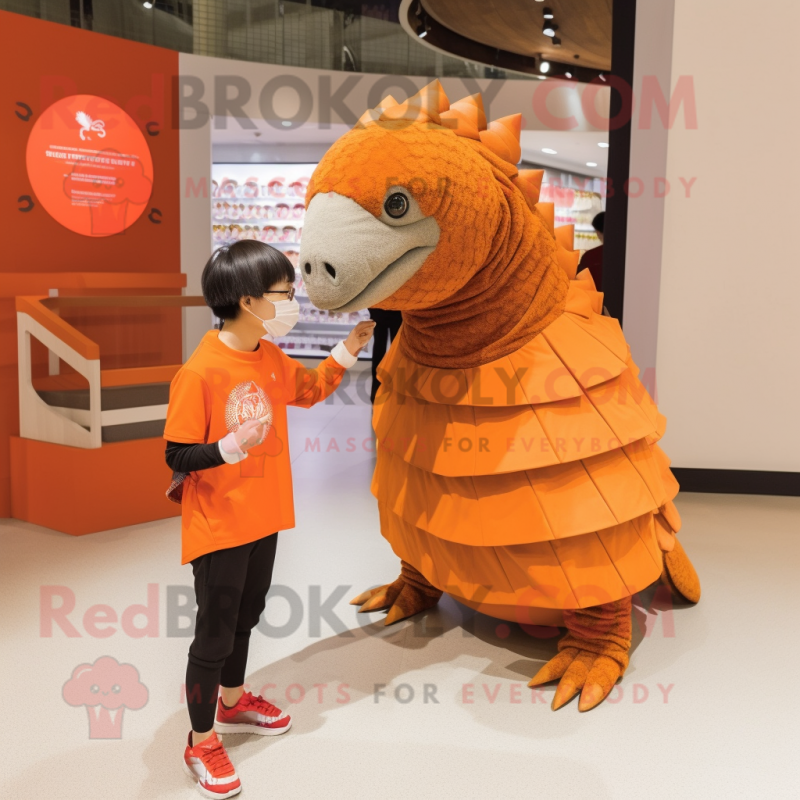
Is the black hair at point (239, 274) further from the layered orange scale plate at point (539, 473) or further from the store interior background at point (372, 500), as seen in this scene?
the store interior background at point (372, 500)

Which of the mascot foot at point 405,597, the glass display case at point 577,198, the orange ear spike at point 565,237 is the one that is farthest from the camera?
the glass display case at point 577,198

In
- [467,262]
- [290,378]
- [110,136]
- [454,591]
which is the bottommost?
[454,591]

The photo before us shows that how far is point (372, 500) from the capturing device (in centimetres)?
368

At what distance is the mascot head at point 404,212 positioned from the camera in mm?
1503

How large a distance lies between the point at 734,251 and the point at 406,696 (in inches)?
105

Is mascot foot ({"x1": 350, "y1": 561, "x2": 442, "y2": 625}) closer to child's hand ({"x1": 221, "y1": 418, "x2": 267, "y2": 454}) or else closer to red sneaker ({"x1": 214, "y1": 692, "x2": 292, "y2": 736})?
red sneaker ({"x1": 214, "y1": 692, "x2": 292, "y2": 736})

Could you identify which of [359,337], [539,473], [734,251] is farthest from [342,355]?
[734,251]

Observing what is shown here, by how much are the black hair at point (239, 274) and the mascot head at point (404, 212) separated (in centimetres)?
6

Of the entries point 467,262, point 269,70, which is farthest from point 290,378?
point 269,70

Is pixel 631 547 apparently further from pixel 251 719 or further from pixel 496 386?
pixel 251 719

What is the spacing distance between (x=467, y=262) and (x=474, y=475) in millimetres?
487

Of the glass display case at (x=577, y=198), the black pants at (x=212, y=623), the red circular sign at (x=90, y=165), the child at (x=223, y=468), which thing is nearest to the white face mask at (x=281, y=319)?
the child at (x=223, y=468)

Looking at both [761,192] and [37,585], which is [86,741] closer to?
[37,585]

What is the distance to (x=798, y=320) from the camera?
3621 millimetres
